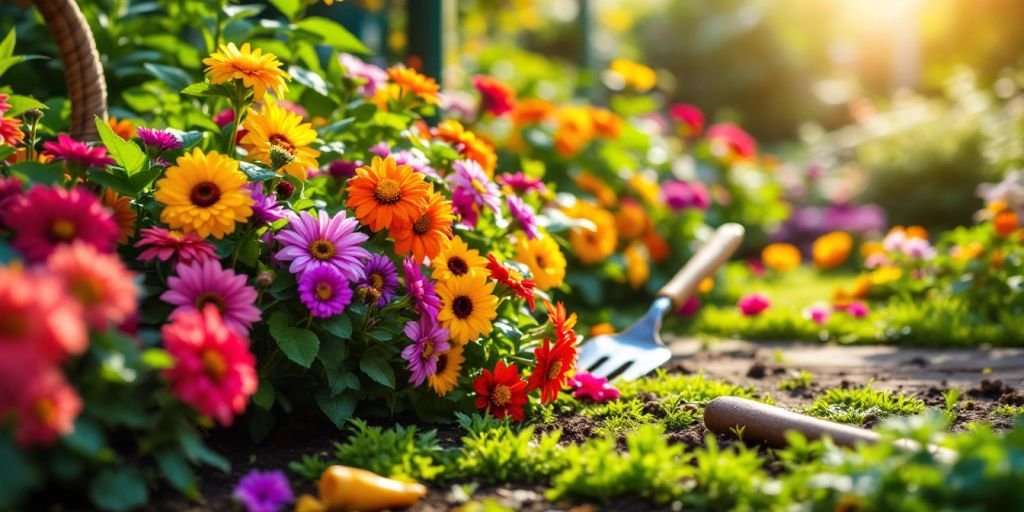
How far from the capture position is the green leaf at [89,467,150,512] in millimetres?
1429

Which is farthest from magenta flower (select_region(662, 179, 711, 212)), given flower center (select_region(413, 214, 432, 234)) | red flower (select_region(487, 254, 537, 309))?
flower center (select_region(413, 214, 432, 234))

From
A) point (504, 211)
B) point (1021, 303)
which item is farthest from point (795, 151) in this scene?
point (504, 211)

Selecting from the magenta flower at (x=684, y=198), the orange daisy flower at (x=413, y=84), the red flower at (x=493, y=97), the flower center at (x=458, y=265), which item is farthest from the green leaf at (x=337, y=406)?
the magenta flower at (x=684, y=198)

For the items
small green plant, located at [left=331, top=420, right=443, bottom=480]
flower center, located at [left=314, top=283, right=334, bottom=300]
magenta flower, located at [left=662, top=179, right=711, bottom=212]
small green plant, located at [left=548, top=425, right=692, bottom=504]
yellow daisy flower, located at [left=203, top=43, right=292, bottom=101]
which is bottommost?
small green plant, located at [left=548, top=425, right=692, bottom=504]

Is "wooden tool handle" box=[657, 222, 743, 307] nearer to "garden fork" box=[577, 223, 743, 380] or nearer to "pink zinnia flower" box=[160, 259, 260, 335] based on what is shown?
"garden fork" box=[577, 223, 743, 380]

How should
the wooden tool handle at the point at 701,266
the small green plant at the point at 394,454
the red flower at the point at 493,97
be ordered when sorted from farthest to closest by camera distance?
the red flower at the point at 493,97 → the wooden tool handle at the point at 701,266 → the small green plant at the point at 394,454

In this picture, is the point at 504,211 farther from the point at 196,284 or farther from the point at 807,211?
the point at 807,211

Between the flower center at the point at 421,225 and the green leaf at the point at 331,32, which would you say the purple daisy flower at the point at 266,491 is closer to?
the flower center at the point at 421,225

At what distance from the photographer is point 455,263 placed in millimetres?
2219

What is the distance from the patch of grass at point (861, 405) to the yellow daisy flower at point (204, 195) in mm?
1480

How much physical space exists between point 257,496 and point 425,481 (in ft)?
1.14

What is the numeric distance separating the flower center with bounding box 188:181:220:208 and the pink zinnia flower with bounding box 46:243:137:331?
56cm

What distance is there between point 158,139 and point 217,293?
448mm

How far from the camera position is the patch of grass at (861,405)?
2.31 m
